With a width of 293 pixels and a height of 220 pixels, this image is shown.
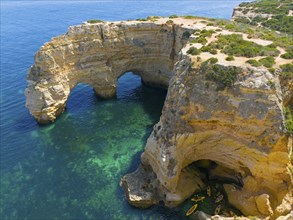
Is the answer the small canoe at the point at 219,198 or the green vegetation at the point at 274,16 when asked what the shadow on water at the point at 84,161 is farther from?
the green vegetation at the point at 274,16

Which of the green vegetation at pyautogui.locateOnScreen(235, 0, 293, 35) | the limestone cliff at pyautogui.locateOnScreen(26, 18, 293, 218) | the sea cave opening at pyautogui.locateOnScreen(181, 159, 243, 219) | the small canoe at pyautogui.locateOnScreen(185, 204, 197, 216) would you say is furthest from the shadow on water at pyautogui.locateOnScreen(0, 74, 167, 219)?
the green vegetation at pyautogui.locateOnScreen(235, 0, 293, 35)

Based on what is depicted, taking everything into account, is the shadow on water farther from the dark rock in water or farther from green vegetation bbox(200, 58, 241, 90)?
green vegetation bbox(200, 58, 241, 90)

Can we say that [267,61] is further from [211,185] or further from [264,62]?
[211,185]

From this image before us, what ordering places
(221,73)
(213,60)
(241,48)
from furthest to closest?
1. (241,48)
2. (213,60)
3. (221,73)

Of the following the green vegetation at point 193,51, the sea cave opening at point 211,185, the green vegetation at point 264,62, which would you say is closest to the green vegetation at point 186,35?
the green vegetation at point 193,51

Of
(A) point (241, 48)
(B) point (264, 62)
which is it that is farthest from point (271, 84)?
(A) point (241, 48)

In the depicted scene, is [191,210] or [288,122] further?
[191,210]

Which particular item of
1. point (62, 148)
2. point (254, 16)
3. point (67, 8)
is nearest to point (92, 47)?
point (62, 148)
